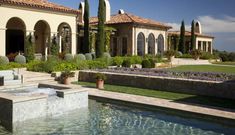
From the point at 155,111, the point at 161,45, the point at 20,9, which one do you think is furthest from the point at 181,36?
the point at 155,111

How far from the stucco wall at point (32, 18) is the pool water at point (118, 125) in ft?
50.8

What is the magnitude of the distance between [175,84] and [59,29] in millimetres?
19095

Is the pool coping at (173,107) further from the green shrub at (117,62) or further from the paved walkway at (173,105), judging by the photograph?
the green shrub at (117,62)

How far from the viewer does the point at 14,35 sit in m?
28.4

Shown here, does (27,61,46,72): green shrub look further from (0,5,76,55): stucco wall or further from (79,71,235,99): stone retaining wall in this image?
(0,5,76,55): stucco wall

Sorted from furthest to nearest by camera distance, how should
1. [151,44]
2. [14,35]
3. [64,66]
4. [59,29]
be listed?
[151,44] < [59,29] < [14,35] < [64,66]

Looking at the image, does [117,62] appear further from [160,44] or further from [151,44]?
[160,44]

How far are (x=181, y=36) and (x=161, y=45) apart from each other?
5.34m

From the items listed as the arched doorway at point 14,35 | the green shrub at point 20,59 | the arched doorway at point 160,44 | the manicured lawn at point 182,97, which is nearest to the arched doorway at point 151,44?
the arched doorway at point 160,44

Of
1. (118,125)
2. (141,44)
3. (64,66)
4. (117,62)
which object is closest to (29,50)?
(64,66)

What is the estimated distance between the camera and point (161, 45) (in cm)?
4331

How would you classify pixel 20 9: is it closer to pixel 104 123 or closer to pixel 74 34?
pixel 74 34

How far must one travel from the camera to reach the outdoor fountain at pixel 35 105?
9.09m

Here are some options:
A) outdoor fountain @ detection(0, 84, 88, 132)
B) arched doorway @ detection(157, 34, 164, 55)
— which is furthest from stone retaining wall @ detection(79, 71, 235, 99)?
arched doorway @ detection(157, 34, 164, 55)
